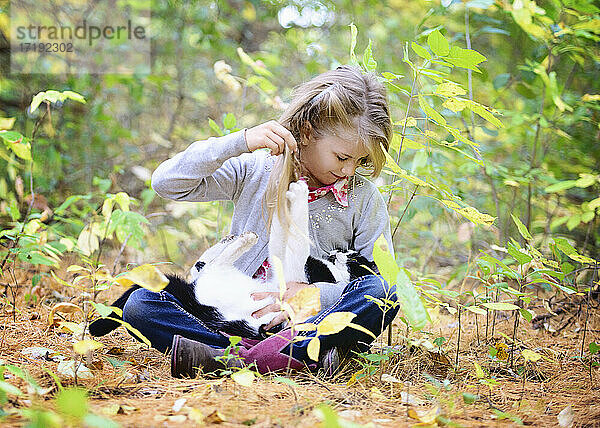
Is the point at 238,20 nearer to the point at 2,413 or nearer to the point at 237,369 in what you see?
the point at 237,369

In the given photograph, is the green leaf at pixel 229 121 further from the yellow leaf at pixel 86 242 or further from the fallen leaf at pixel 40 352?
the fallen leaf at pixel 40 352

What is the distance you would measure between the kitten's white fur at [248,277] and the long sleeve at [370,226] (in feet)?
0.28

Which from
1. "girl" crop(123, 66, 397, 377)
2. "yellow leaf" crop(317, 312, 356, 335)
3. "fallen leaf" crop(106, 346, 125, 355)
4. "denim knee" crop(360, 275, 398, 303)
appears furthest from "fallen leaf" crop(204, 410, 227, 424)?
"fallen leaf" crop(106, 346, 125, 355)

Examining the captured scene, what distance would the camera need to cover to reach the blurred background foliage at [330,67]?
246cm

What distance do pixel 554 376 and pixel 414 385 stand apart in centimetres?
47

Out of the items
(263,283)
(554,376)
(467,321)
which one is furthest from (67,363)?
(467,321)

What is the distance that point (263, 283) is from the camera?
180 centimetres

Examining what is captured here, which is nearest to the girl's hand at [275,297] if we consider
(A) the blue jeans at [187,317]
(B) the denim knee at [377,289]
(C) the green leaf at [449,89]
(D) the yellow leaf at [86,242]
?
(A) the blue jeans at [187,317]

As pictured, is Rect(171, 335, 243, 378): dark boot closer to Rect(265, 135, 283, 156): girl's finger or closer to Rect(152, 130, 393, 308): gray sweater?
Rect(152, 130, 393, 308): gray sweater

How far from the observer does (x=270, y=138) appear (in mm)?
1613

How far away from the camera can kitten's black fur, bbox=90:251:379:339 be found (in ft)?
5.47

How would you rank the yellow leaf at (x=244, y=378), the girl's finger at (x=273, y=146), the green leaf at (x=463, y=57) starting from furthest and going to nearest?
the girl's finger at (x=273, y=146)
the green leaf at (x=463, y=57)
the yellow leaf at (x=244, y=378)

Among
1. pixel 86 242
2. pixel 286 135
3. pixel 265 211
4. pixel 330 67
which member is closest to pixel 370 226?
pixel 265 211

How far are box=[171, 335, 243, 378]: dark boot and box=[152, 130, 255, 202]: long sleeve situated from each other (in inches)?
19.4
